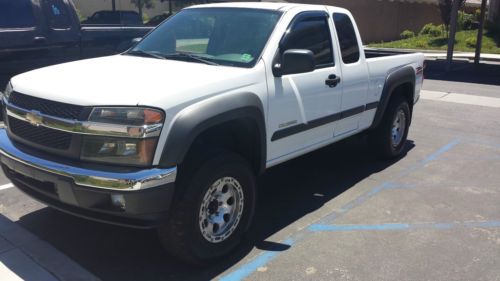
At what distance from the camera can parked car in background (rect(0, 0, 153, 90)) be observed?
7555 millimetres

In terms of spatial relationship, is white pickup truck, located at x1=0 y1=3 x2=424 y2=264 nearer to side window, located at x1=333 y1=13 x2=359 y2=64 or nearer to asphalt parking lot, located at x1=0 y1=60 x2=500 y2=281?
side window, located at x1=333 y1=13 x2=359 y2=64

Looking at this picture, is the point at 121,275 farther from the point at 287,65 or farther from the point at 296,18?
the point at 296,18

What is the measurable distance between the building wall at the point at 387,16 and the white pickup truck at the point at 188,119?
2406 centimetres

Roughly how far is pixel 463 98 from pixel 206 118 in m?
9.60

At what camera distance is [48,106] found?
3.48 m

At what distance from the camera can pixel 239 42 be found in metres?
4.42

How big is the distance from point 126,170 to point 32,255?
1.22 meters

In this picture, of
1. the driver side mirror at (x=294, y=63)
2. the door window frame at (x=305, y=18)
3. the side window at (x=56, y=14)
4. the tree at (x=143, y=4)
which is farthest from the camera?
the tree at (x=143, y=4)

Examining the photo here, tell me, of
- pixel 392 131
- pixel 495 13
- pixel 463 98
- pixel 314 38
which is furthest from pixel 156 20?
pixel 495 13

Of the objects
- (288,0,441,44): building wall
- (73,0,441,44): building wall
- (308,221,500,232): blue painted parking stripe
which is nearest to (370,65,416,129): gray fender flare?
(308,221,500,232): blue painted parking stripe

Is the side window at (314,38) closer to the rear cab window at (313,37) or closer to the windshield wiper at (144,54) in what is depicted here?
the rear cab window at (313,37)

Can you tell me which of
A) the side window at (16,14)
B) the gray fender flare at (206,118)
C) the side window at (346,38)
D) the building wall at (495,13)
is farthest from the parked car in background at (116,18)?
the building wall at (495,13)

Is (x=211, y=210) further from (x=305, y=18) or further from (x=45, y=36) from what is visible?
(x=45, y=36)

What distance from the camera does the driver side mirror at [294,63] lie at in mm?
4055
